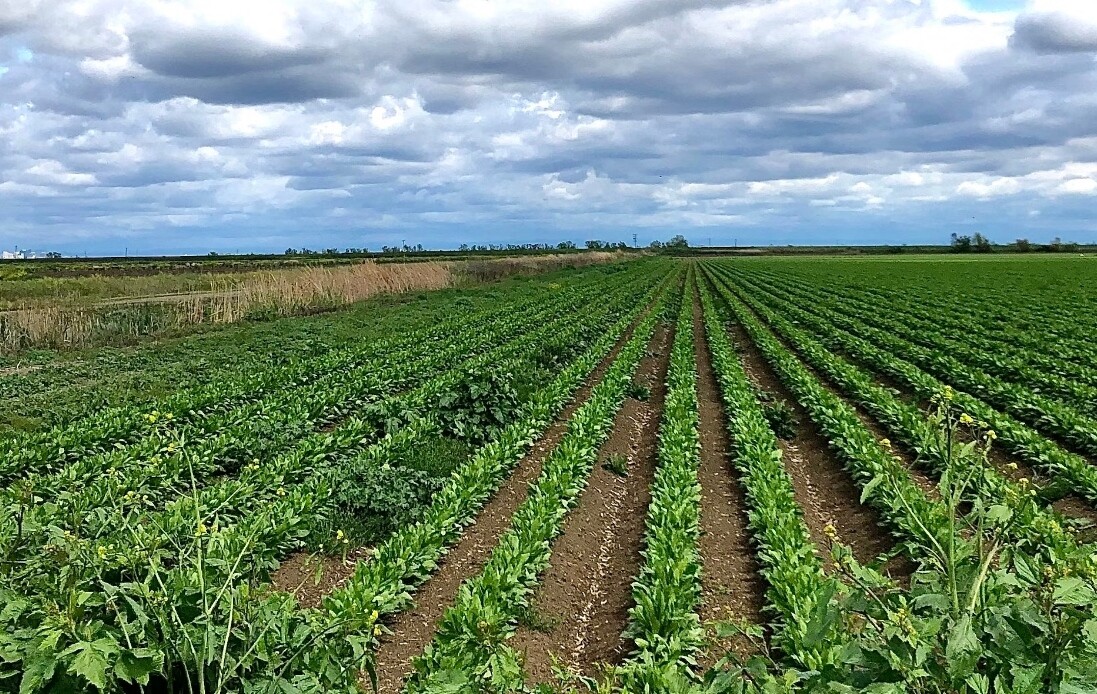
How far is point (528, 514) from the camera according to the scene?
810 cm

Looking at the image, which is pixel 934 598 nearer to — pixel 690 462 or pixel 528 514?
pixel 528 514

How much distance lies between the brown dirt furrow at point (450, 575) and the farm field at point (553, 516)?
0.03 m

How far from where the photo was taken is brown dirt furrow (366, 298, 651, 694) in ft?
18.9

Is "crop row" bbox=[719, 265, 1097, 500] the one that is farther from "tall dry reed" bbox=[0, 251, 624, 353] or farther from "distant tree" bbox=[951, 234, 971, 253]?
"distant tree" bbox=[951, 234, 971, 253]

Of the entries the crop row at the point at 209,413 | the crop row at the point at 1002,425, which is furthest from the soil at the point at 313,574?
the crop row at the point at 1002,425

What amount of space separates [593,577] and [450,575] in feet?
3.94

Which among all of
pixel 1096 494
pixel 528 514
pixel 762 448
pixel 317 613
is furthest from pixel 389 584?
pixel 1096 494

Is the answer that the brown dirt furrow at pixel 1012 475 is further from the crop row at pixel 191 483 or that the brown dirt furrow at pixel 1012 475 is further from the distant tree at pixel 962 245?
the distant tree at pixel 962 245

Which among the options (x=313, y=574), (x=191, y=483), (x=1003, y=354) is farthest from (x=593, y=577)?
(x=1003, y=354)

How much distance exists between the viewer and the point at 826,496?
9.71m

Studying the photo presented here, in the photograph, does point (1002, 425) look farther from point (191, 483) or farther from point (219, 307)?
point (219, 307)

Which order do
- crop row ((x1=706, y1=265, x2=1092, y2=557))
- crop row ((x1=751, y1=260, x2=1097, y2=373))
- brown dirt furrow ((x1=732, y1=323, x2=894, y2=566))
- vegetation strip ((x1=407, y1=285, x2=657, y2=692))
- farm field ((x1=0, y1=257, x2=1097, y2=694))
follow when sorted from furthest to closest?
1. crop row ((x1=751, y1=260, x2=1097, y2=373))
2. brown dirt furrow ((x1=732, y1=323, x2=894, y2=566))
3. vegetation strip ((x1=407, y1=285, x2=657, y2=692))
4. crop row ((x1=706, y1=265, x2=1092, y2=557))
5. farm field ((x1=0, y1=257, x2=1097, y2=694))

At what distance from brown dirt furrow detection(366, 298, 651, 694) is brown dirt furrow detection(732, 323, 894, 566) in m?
2.98

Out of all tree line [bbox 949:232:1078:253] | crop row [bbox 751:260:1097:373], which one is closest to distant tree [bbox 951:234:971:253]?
tree line [bbox 949:232:1078:253]
